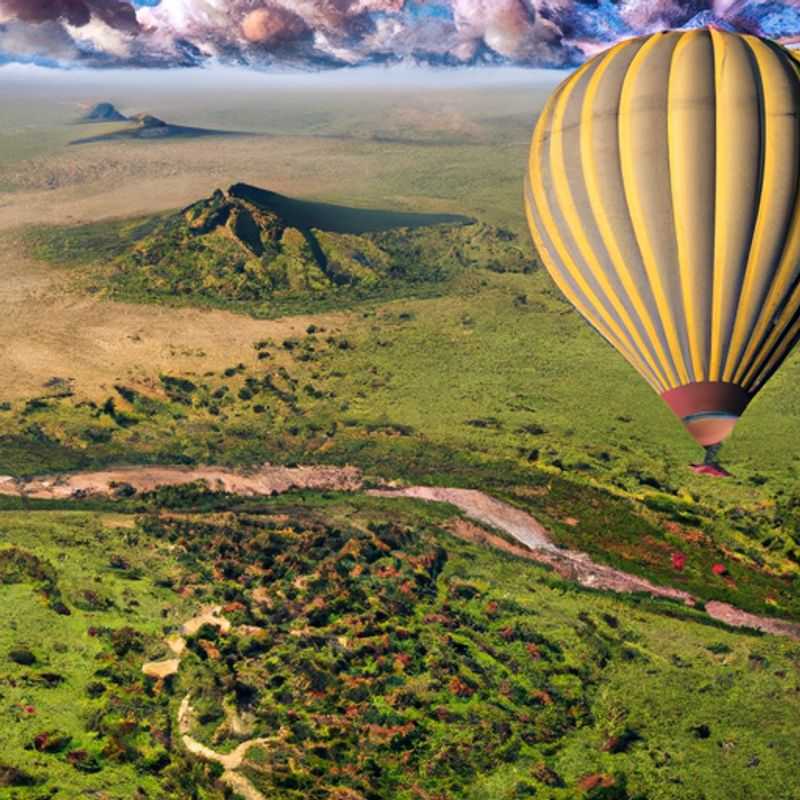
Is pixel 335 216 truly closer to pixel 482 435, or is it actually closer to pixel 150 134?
pixel 482 435

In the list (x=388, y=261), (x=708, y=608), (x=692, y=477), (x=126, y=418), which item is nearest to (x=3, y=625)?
(x=126, y=418)

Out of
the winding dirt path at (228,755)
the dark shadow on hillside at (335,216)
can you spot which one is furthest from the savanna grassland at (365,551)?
the dark shadow on hillside at (335,216)

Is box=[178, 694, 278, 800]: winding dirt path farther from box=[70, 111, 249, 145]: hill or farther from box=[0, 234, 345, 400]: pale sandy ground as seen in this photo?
box=[70, 111, 249, 145]: hill

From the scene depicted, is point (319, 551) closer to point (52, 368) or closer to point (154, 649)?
point (154, 649)

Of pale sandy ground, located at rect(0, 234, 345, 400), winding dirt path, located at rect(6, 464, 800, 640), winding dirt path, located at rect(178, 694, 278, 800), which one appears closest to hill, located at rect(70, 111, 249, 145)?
pale sandy ground, located at rect(0, 234, 345, 400)

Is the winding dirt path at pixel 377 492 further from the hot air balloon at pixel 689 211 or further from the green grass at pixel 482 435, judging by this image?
the hot air balloon at pixel 689 211

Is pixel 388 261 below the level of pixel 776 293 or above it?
below

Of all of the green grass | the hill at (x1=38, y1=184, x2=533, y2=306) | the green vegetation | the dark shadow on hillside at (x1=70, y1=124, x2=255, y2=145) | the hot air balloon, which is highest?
the hot air balloon

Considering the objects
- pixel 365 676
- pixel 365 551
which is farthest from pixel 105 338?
pixel 365 676
